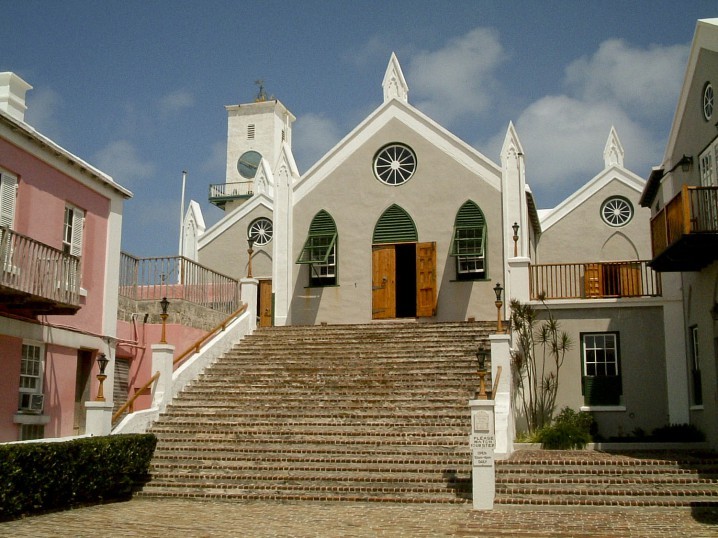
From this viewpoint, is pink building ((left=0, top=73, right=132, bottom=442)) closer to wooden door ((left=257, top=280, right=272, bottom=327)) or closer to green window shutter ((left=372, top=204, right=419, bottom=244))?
green window shutter ((left=372, top=204, right=419, bottom=244))

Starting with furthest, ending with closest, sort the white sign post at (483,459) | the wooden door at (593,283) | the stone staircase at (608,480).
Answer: the wooden door at (593,283) → the stone staircase at (608,480) → the white sign post at (483,459)

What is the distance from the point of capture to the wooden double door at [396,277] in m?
25.4

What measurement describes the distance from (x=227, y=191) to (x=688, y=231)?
38.2 metres

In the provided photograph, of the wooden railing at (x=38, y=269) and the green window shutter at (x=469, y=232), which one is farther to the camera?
the green window shutter at (x=469, y=232)

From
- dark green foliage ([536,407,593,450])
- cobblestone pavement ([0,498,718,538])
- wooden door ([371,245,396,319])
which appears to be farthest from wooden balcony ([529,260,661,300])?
cobblestone pavement ([0,498,718,538])

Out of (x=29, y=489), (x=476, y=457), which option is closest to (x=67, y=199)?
(x=29, y=489)

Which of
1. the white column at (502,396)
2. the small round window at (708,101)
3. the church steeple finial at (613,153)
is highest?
the church steeple finial at (613,153)

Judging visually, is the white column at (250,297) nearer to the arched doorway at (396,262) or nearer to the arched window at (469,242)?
the arched doorway at (396,262)

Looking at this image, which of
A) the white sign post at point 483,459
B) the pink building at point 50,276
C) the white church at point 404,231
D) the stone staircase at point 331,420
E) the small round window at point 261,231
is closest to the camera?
the white sign post at point 483,459

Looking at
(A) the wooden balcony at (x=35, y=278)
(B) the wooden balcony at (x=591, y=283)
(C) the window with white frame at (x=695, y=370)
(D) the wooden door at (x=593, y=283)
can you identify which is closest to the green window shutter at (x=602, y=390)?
(C) the window with white frame at (x=695, y=370)

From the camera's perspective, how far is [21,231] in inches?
666

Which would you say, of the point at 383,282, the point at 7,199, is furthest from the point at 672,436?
the point at 7,199

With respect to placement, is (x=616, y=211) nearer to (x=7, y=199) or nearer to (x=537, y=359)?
(x=537, y=359)

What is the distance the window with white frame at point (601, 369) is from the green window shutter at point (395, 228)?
6.89 metres
